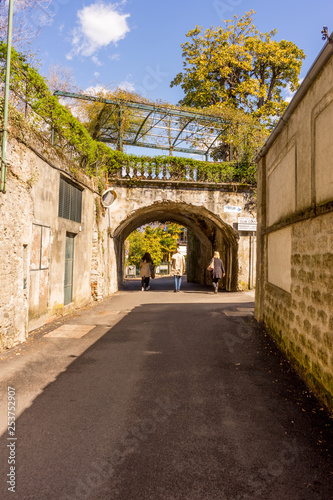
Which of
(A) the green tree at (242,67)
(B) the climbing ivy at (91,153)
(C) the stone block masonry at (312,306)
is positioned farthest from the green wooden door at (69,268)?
(A) the green tree at (242,67)

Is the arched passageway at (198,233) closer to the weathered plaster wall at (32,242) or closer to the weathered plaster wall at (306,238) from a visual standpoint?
the weathered plaster wall at (32,242)

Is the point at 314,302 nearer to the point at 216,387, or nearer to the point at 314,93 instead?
the point at 216,387

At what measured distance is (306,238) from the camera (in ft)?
15.0

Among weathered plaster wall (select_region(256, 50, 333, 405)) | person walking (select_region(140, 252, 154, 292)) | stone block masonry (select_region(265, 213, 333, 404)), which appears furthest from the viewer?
person walking (select_region(140, 252, 154, 292))

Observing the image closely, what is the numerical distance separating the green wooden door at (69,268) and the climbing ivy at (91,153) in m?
2.53

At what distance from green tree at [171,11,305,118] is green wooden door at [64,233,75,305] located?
1478 cm

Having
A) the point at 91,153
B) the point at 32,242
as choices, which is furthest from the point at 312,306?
the point at 91,153

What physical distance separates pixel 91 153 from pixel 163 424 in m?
10.3

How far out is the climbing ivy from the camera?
22.0ft

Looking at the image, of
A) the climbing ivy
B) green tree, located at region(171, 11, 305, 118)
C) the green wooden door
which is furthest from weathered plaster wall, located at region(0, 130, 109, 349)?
green tree, located at region(171, 11, 305, 118)

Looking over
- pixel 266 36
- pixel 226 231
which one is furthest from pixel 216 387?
pixel 266 36

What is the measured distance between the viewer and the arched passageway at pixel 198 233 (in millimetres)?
15781

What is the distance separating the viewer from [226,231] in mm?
16203

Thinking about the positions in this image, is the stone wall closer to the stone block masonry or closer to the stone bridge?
the stone bridge
